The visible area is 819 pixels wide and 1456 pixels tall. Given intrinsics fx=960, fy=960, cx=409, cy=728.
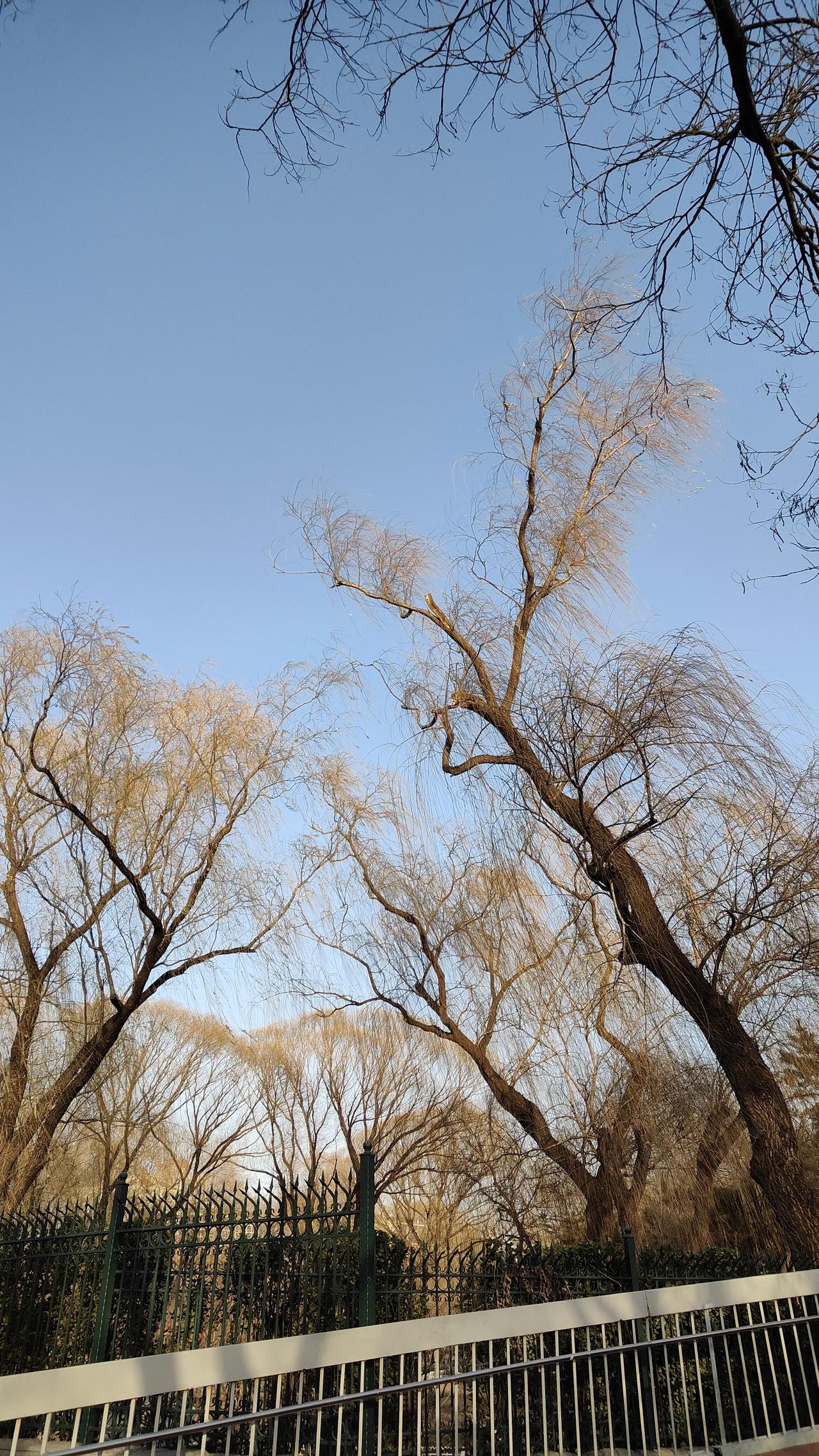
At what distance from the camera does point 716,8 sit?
126 inches

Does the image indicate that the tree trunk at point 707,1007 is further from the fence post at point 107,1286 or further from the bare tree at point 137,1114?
the bare tree at point 137,1114

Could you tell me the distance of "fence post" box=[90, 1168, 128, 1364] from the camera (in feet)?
23.7

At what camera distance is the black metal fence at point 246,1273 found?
6.85m

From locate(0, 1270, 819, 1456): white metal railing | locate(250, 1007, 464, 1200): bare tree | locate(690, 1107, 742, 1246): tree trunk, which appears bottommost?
locate(0, 1270, 819, 1456): white metal railing

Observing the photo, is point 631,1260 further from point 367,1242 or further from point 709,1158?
point 709,1158

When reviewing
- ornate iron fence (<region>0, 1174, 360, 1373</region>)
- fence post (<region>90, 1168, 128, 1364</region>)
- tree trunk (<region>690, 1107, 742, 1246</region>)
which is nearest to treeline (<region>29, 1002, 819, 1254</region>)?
tree trunk (<region>690, 1107, 742, 1246</region>)

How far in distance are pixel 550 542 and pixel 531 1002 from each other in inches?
233

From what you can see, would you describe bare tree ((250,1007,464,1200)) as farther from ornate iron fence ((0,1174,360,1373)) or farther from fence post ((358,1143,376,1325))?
fence post ((358,1143,376,1325))

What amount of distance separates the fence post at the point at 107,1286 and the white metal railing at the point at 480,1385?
45 cm

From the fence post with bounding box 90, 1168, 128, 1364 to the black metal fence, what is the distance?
0.04ft

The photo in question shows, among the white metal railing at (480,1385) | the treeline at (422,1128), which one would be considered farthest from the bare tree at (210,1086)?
the white metal railing at (480,1385)

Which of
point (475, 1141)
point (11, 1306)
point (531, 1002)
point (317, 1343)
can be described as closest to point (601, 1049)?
point (531, 1002)

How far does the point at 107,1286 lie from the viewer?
7324mm

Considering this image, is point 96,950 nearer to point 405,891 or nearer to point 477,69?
point 405,891
